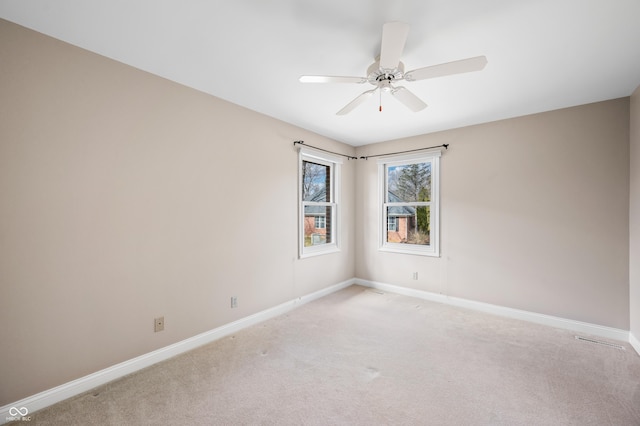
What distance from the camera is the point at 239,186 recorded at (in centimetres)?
312

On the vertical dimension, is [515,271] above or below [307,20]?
below

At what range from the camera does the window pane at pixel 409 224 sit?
429 cm

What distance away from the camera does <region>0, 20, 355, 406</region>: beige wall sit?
1.78 meters

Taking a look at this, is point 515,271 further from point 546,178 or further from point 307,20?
point 307,20

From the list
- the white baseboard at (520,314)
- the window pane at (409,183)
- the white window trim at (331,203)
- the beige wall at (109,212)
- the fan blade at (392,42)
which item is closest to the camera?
the fan blade at (392,42)

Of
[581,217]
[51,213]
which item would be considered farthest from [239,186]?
[581,217]

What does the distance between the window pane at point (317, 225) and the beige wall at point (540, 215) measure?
1.47 meters

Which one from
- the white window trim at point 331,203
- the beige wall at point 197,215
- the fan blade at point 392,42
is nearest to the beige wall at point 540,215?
the beige wall at point 197,215

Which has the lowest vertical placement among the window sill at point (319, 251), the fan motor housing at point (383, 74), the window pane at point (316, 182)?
the window sill at point (319, 251)

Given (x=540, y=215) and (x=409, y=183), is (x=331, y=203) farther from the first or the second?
(x=540, y=215)

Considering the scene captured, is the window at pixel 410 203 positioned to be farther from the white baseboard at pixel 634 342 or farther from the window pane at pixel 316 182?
the white baseboard at pixel 634 342

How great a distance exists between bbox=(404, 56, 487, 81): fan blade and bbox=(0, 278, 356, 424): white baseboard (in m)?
2.92

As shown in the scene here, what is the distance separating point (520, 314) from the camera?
341 cm

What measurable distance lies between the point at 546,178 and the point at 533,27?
2.13 m
